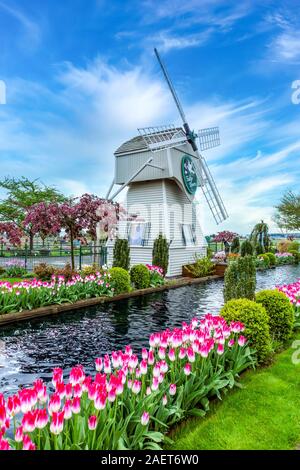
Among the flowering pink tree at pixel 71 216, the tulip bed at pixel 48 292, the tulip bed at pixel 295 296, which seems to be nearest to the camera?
the tulip bed at pixel 295 296

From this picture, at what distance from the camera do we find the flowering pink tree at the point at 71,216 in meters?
13.2

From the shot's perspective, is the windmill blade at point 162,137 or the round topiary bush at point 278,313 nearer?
the round topiary bush at point 278,313

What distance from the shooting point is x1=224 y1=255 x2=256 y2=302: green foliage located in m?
6.95

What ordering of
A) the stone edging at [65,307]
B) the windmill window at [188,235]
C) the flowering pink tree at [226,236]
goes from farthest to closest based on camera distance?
1. the flowering pink tree at [226,236]
2. the windmill window at [188,235]
3. the stone edging at [65,307]

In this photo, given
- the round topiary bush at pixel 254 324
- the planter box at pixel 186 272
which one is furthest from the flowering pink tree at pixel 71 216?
the round topiary bush at pixel 254 324

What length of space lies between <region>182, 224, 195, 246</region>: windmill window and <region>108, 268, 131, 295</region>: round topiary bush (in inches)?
297

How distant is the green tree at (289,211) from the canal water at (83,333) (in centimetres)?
3350

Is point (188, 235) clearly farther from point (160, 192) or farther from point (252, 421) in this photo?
point (252, 421)

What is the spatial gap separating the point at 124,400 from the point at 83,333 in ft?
14.0

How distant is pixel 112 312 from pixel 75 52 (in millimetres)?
7643

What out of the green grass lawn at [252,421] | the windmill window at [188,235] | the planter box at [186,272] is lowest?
the green grass lawn at [252,421]

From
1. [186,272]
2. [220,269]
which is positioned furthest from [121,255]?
[220,269]

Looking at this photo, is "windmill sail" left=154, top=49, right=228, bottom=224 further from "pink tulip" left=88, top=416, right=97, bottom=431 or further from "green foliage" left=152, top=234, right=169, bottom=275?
"pink tulip" left=88, top=416, right=97, bottom=431

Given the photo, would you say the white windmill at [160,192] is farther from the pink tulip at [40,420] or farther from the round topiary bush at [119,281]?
the pink tulip at [40,420]
